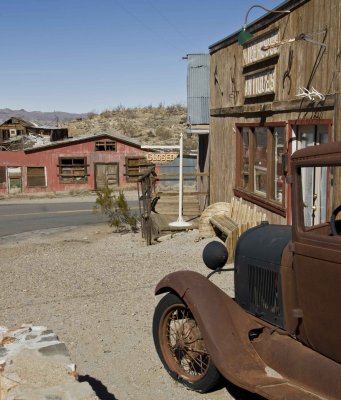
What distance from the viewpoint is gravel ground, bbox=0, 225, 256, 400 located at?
18.5 feet

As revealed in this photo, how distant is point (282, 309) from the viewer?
15.3 feet

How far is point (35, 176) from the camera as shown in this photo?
33.9 m

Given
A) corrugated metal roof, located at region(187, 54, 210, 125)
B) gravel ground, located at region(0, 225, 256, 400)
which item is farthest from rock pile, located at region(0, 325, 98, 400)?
corrugated metal roof, located at region(187, 54, 210, 125)

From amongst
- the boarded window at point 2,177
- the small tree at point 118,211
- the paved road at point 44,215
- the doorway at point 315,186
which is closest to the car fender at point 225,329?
the doorway at point 315,186

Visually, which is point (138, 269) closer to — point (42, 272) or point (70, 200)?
point (42, 272)

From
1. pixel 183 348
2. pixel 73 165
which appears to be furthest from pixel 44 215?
pixel 183 348

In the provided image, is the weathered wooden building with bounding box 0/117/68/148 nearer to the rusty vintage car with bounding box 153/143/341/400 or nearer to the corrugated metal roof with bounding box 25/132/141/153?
the corrugated metal roof with bounding box 25/132/141/153

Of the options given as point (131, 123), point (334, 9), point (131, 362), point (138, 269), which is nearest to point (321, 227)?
point (131, 362)

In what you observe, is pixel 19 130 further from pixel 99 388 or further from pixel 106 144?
pixel 99 388

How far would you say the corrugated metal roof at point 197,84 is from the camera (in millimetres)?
18844

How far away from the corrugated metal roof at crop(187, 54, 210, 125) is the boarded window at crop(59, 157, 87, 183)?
16.2 m

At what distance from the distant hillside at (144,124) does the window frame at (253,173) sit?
3523 centimetres

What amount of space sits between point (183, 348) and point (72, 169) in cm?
2978

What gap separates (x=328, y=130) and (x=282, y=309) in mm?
4693
